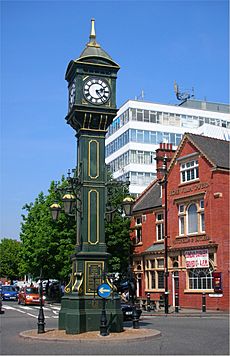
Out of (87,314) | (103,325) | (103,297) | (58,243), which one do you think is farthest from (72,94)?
(58,243)

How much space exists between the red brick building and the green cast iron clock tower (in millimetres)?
17810

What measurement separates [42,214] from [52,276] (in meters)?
5.47

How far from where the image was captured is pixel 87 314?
17.2 metres

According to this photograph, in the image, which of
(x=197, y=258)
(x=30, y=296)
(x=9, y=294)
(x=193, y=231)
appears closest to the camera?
(x=197, y=258)

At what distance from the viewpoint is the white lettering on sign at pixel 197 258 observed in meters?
35.5

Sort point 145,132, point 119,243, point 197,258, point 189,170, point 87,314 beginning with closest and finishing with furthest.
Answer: point 87,314
point 197,258
point 189,170
point 119,243
point 145,132

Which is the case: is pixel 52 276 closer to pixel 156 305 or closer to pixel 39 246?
pixel 39 246

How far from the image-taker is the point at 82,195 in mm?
18438

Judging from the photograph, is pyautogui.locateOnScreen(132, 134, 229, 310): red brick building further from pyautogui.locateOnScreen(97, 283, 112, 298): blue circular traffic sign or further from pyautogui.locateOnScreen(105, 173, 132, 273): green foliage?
pyautogui.locateOnScreen(97, 283, 112, 298): blue circular traffic sign

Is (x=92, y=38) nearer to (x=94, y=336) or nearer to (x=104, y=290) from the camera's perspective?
(x=104, y=290)

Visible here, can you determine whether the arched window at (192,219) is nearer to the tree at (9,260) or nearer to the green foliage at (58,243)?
the green foliage at (58,243)

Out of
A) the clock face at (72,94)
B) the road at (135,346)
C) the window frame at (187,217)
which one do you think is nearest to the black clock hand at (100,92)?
the clock face at (72,94)

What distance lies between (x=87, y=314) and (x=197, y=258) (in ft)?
66.3

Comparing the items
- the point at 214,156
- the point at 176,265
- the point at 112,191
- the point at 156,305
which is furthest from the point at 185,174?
the point at 112,191
